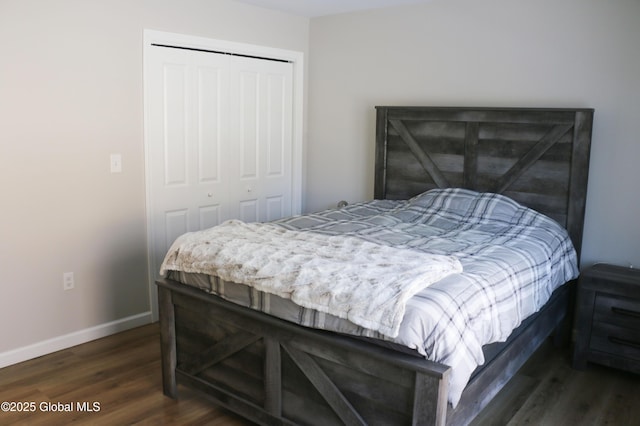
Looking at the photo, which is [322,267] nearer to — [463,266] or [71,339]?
[463,266]

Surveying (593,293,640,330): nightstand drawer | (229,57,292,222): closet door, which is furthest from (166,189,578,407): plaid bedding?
(229,57,292,222): closet door

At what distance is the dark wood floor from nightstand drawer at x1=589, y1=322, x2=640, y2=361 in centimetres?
17

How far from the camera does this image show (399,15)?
4258 millimetres

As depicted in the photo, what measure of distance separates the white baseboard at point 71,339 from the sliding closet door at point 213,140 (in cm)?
41

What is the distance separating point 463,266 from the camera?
2508 millimetres

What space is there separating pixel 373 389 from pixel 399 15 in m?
3.13

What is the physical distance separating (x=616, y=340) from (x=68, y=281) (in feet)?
10.8

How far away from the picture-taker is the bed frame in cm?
205

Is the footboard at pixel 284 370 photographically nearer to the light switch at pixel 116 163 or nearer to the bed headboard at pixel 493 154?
the light switch at pixel 116 163

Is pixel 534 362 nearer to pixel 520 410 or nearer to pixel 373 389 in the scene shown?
pixel 520 410

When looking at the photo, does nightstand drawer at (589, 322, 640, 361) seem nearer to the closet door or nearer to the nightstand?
the nightstand

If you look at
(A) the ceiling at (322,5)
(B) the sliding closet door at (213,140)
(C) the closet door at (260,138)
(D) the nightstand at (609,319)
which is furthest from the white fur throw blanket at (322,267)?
(A) the ceiling at (322,5)

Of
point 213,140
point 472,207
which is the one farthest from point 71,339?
point 472,207

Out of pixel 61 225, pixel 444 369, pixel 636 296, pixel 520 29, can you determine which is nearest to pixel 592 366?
pixel 636 296
